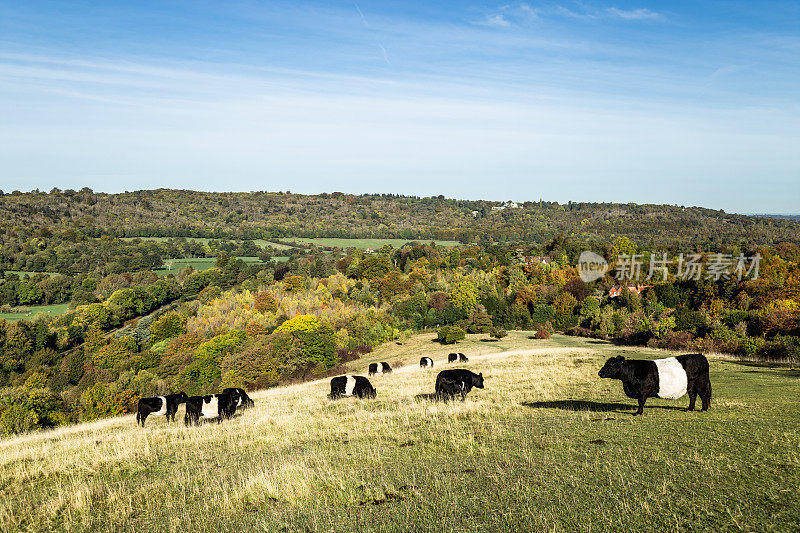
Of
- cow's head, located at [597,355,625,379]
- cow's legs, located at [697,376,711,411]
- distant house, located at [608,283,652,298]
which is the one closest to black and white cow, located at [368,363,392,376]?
cow's head, located at [597,355,625,379]

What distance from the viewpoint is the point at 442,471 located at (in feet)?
33.5

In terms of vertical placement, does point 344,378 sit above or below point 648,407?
below

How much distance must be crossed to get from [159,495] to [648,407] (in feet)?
47.0

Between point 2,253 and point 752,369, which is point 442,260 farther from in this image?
point 2,253

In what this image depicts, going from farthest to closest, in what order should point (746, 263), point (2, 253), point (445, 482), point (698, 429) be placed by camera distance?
point (2, 253) → point (746, 263) → point (698, 429) → point (445, 482)

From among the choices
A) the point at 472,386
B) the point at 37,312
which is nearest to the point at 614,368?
the point at 472,386

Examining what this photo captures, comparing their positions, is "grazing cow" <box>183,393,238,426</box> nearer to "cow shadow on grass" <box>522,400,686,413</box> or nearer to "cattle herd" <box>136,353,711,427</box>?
"cattle herd" <box>136,353,711,427</box>

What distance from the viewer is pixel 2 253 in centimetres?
17962

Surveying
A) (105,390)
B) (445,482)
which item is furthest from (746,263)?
(105,390)

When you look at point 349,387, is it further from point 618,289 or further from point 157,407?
point 618,289

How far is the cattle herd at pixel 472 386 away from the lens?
45.8ft

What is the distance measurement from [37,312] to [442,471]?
16106cm

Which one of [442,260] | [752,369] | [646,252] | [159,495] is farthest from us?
[442,260]

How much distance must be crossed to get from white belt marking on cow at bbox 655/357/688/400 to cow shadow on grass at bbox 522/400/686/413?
983 millimetres
